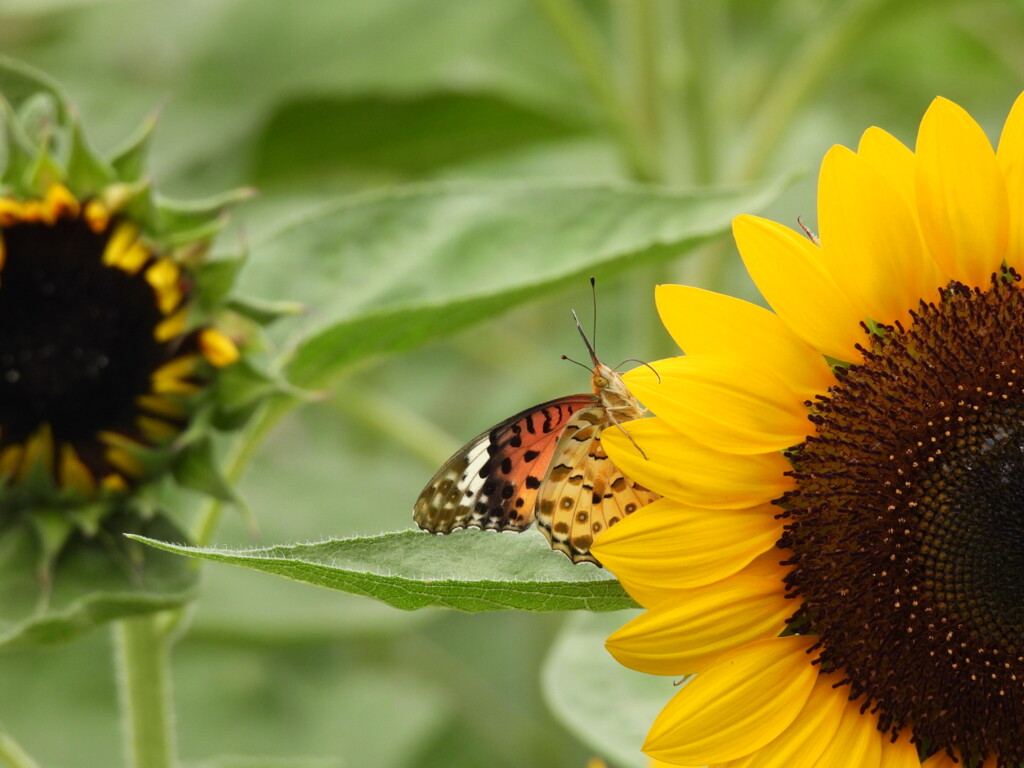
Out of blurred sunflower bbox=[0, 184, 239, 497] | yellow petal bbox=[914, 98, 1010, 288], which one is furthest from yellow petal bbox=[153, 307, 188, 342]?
yellow petal bbox=[914, 98, 1010, 288]

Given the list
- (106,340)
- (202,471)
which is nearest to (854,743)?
(202,471)

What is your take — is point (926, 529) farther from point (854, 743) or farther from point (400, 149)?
point (400, 149)

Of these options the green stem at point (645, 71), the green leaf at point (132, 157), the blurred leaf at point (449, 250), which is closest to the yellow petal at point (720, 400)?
the blurred leaf at point (449, 250)

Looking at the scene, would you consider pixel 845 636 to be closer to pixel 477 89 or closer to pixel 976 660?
pixel 976 660

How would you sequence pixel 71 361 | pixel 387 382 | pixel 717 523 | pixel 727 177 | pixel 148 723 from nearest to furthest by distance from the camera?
1. pixel 717 523
2. pixel 71 361
3. pixel 148 723
4. pixel 727 177
5. pixel 387 382

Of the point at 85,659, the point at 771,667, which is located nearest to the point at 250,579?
the point at 85,659

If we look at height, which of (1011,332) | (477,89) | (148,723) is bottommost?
(148,723)

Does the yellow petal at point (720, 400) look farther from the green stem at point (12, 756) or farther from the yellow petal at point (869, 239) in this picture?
the green stem at point (12, 756)
